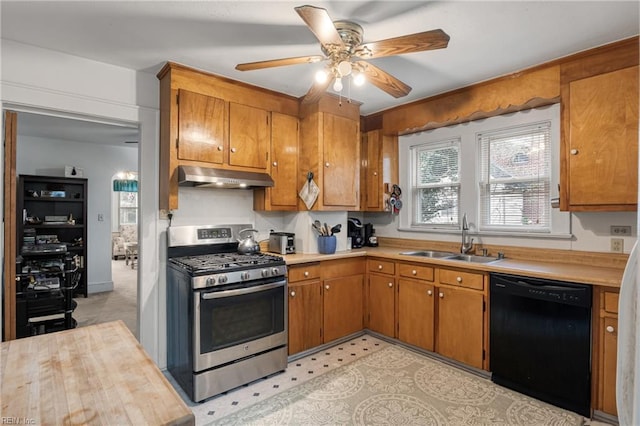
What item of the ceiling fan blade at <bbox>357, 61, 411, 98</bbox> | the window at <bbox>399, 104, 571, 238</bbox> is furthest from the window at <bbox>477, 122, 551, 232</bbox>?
the ceiling fan blade at <bbox>357, 61, 411, 98</bbox>

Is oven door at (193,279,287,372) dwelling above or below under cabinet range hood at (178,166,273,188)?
below

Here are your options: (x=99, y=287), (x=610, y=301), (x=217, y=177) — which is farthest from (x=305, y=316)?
(x=99, y=287)

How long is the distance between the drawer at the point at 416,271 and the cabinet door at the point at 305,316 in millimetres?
805

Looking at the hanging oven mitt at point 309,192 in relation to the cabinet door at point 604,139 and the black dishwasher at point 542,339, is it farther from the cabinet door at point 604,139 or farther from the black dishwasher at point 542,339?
the cabinet door at point 604,139

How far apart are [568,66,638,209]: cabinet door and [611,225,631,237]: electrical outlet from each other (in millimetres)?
361

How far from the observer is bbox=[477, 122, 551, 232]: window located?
2998 millimetres

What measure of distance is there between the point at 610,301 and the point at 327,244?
2.15 m

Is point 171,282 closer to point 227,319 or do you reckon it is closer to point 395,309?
point 227,319

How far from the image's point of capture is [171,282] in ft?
9.17

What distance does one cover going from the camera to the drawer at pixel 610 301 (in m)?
2.09

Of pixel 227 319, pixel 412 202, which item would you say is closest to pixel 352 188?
pixel 412 202

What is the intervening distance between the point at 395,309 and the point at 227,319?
163cm

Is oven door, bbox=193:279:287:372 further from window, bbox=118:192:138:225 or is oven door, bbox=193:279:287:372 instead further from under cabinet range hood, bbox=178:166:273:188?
window, bbox=118:192:138:225

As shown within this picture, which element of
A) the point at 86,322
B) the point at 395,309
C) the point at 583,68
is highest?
the point at 583,68
